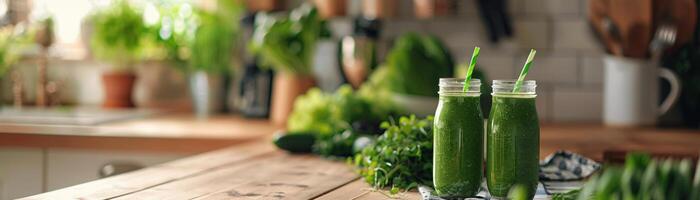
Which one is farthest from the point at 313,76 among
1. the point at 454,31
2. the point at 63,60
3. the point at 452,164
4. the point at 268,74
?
the point at 452,164

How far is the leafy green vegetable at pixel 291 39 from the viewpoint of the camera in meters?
2.95

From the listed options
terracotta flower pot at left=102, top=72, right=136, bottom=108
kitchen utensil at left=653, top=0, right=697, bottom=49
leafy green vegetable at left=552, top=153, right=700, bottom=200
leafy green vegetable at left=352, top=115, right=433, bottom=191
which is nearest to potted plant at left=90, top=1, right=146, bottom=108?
terracotta flower pot at left=102, top=72, right=136, bottom=108

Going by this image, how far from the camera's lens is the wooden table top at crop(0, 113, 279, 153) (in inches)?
105

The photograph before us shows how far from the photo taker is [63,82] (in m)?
3.63

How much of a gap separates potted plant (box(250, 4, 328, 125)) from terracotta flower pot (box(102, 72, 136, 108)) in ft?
1.83

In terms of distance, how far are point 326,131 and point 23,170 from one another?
44.7 inches

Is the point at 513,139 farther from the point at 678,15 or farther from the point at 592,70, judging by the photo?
the point at 592,70

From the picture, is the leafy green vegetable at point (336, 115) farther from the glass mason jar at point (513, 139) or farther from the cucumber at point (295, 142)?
the glass mason jar at point (513, 139)

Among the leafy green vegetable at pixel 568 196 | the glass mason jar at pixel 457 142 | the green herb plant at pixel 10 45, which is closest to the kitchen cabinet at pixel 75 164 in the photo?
the green herb plant at pixel 10 45

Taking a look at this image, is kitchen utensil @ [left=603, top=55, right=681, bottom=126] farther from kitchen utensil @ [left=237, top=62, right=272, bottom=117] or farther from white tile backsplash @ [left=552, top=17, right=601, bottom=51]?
kitchen utensil @ [left=237, top=62, right=272, bottom=117]

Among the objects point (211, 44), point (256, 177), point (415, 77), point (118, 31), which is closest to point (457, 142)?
point (256, 177)

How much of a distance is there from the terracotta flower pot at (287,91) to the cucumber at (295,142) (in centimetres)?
85

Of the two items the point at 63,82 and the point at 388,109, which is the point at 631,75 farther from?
the point at 63,82

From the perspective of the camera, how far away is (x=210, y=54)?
3246 mm
